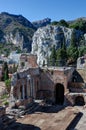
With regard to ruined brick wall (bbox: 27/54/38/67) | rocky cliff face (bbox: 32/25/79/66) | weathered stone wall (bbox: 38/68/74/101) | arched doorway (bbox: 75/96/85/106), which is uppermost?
rocky cliff face (bbox: 32/25/79/66)

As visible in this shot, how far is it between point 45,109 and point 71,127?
24.2 feet

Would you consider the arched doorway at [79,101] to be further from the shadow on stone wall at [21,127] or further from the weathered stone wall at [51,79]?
the shadow on stone wall at [21,127]

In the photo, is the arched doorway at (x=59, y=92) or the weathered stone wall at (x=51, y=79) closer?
the weathered stone wall at (x=51, y=79)

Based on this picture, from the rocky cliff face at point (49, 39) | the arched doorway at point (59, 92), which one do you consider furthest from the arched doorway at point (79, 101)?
the rocky cliff face at point (49, 39)

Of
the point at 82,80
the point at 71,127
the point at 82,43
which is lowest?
the point at 71,127

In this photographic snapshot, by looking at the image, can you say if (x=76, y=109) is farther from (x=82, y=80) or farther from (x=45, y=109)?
(x=82, y=80)

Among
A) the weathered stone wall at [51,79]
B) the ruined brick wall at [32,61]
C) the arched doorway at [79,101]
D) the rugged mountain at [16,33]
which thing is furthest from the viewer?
the rugged mountain at [16,33]

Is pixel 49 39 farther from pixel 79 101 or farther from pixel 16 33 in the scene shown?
pixel 16 33

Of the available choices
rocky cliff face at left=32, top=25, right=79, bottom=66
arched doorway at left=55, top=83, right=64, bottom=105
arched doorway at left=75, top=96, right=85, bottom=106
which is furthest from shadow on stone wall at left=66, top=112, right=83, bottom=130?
rocky cliff face at left=32, top=25, right=79, bottom=66

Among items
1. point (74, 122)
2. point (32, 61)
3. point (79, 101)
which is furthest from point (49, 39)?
point (74, 122)

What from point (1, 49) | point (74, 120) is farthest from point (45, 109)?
point (1, 49)

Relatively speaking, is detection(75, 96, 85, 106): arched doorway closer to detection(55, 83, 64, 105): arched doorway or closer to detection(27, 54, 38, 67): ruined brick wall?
detection(55, 83, 64, 105): arched doorway

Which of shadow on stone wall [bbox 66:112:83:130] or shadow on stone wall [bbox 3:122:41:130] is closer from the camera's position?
shadow on stone wall [bbox 3:122:41:130]

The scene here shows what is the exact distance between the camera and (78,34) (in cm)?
8081
